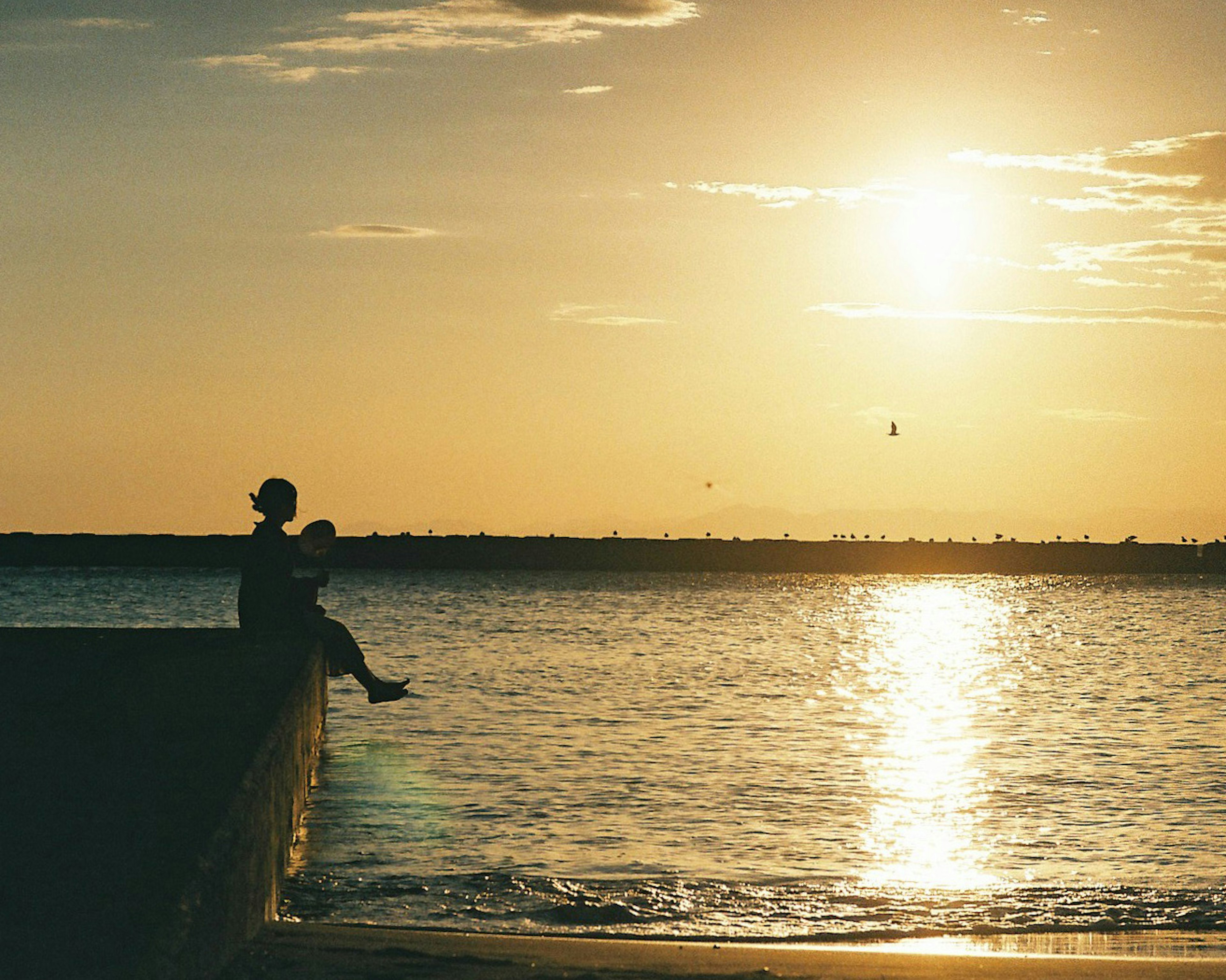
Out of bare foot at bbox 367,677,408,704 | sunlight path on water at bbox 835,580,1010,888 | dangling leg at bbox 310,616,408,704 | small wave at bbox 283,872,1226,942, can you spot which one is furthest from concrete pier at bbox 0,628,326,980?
sunlight path on water at bbox 835,580,1010,888

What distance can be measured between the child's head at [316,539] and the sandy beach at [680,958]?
6.42 m

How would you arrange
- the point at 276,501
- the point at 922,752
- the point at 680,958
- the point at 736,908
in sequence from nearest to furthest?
the point at 680,958 → the point at 736,908 → the point at 276,501 → the point at 922,752

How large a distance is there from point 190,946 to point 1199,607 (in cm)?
12046

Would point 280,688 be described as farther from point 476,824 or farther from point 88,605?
point 88,605

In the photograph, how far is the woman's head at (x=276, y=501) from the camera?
1430 cm

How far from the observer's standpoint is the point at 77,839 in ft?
22.8

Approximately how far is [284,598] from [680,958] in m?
8.03

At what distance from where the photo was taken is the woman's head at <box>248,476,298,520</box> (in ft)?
46.9

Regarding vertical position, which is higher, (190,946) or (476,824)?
(190,946)

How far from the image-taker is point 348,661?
629 inches

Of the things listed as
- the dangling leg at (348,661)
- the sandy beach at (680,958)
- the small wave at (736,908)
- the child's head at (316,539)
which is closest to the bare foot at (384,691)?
the dangling leg at (348,661)

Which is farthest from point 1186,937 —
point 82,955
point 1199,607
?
point 1199,607

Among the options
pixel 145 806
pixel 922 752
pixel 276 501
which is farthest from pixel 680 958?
pixel 922 752

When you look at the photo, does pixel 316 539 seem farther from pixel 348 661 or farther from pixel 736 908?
pixel 736 908
